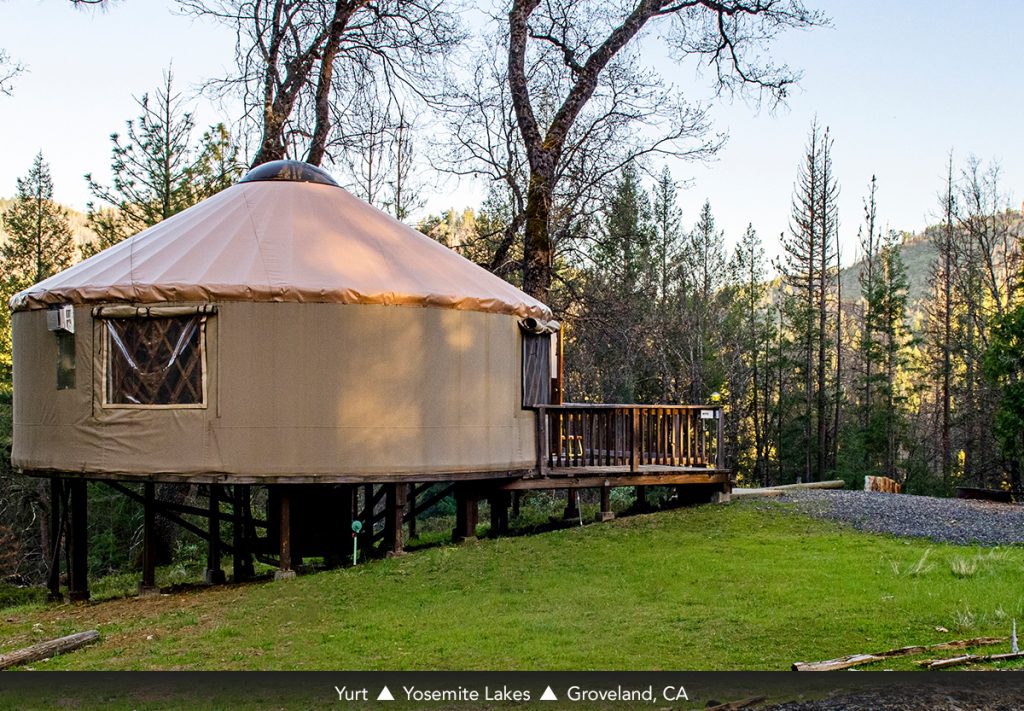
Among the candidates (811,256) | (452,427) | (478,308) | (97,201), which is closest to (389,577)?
→ (452,427)

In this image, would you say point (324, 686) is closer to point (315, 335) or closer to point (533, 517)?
point (315, 335)

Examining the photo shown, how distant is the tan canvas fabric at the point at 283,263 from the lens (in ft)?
29.1

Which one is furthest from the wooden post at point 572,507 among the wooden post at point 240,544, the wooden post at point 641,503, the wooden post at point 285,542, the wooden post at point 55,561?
the wooden post at point 55,561

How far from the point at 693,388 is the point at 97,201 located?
14.5 meters

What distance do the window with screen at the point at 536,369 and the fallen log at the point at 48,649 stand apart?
187 inches

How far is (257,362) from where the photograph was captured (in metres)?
8.82

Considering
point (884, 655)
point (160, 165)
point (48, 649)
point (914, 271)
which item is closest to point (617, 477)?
point (884, 655)

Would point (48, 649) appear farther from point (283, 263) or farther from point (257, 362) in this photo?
point (283, 263)

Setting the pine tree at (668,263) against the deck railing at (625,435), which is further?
the pine tree at (668,263)

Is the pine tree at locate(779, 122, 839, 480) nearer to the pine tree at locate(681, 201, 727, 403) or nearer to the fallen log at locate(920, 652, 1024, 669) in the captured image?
the pine tree at locate(681, 201, 727, 403)

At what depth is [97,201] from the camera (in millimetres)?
21578

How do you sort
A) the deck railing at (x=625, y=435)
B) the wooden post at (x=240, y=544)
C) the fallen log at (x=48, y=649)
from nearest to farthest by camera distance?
1. the fallen log at (x=48, y=649)
2. the wooden post at (x=240, y=544)
3. the deck railing at (x=625, y=435)

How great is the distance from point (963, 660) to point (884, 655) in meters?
0.37

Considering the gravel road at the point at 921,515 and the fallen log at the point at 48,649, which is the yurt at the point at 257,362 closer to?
the fallen log at the point at 48,649
